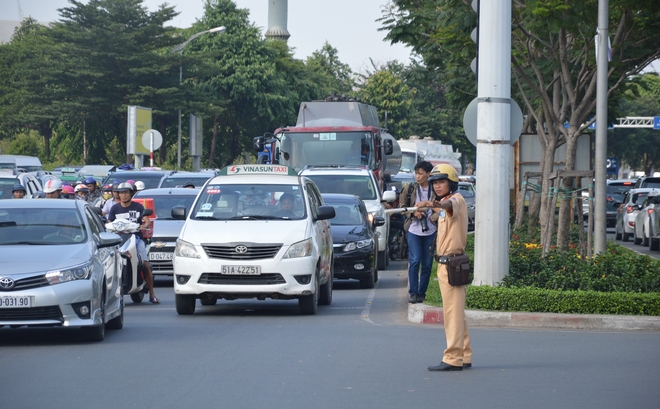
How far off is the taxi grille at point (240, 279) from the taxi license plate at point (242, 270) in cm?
7

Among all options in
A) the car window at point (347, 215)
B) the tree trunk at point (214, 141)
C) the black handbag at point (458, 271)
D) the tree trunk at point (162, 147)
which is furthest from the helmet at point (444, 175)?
the tree trunk at point (214, 141)

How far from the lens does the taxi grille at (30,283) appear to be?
1020 centimetres

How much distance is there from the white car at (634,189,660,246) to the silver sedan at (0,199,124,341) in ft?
67.8

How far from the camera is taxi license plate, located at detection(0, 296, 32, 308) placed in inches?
398

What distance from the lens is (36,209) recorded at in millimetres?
11570

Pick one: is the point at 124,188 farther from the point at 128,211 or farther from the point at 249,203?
the point at 249,203

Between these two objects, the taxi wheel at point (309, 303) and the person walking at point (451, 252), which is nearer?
the person walking at point (451, 252)

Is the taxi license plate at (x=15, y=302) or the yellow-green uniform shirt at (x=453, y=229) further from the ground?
the yellow-green uniform shirt at (x=453, y=229)

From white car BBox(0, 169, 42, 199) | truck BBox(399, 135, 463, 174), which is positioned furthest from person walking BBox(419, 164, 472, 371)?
truck BBox(399, 135, 463, 174)

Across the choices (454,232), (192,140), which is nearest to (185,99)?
(192,140)

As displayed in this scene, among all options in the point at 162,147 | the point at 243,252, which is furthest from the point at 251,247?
the point at 162,147

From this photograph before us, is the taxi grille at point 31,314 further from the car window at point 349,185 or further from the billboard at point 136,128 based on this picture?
the billboard at point 136,128

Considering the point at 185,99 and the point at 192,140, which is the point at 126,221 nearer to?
the point at 192,140

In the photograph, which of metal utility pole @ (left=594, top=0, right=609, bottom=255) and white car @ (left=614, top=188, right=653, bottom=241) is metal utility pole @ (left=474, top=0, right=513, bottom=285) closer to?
metal utility pole @ (left=594, top=0, right=609, bottom=255)
